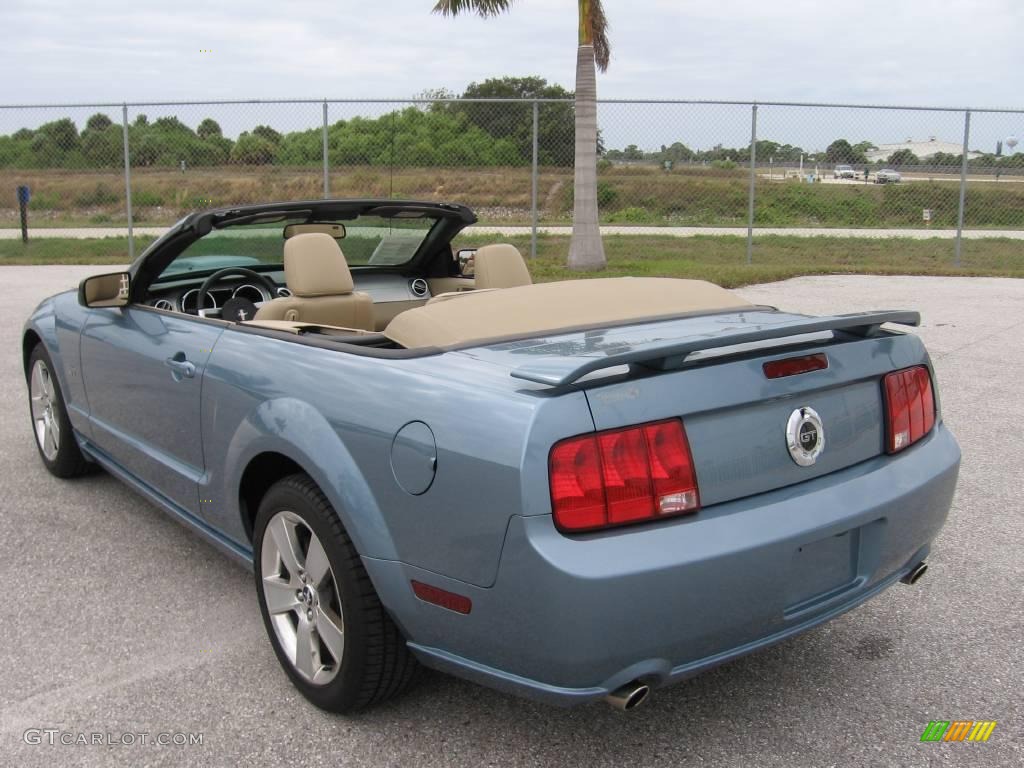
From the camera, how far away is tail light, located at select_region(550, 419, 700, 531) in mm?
2184

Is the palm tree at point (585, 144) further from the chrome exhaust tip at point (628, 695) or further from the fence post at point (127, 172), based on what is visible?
the chrome exhaust tip at point (628, 695)

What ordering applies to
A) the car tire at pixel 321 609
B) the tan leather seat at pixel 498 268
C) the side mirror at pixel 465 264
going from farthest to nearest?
the side mirror at pixel 465 264 → the tan leather seat at pixel 498 268 → the car tire at pixel 321 609

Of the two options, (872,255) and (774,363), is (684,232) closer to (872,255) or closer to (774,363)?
(872,255)

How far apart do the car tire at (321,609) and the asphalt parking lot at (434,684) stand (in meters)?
0.12

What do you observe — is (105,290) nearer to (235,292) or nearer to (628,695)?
(235,292)

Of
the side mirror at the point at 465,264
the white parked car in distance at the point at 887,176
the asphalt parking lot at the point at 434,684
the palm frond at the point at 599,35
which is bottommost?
the asphalt parking lot at the point at 434,684

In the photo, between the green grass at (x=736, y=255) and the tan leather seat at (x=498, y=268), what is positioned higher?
the tan leather seat at (x=498, y=268)

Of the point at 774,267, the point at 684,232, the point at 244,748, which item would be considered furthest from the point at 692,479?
the point at 684,232

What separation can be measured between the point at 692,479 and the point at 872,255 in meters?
16.1

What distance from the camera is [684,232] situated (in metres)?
17.7

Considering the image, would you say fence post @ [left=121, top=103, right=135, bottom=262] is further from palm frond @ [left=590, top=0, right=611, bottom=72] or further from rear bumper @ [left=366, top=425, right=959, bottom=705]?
rear bumper @ [left=366, top=425, right=959, bottom=705]

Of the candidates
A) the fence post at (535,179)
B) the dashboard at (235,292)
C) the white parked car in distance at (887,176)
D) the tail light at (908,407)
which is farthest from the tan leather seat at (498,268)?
the white parked car in distance at (887,176)

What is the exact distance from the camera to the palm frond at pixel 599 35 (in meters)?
14.3

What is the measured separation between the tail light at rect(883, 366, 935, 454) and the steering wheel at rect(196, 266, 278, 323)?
2.61 meters
